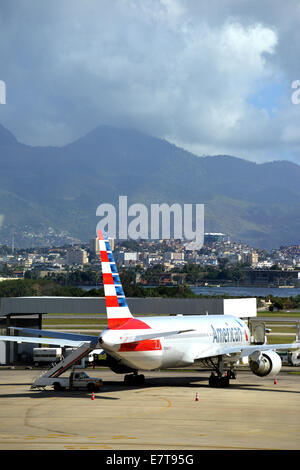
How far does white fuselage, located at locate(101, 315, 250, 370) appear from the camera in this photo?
146 feet

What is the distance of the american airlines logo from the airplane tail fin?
34.0 feet

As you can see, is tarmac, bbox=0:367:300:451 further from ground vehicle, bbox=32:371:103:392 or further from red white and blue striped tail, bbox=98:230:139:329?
red white and blue striped tail, bbox=98:230:139:329

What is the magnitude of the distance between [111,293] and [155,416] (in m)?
10.2

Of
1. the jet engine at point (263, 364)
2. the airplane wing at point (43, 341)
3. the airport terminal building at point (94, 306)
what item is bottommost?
the jet engine at point (263, 364)

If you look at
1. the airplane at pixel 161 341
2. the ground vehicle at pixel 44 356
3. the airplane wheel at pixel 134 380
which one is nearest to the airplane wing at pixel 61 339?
the airplane at pixel 161 341

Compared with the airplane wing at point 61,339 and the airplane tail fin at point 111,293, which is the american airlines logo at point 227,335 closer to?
the airplane wing at point 61,339

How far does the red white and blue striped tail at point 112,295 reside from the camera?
147 ft

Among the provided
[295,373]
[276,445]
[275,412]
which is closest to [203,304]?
[295,373]

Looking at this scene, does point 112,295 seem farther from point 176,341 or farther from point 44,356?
point 44,356

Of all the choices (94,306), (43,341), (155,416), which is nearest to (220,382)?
(43,341)
